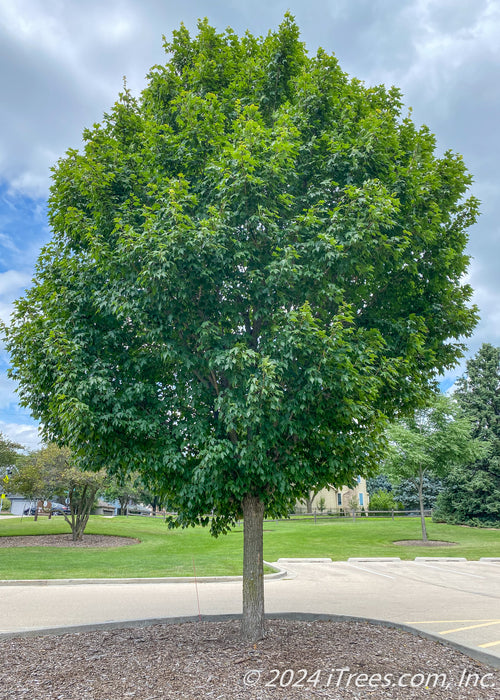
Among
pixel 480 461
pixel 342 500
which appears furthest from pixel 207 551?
pixel 342 500

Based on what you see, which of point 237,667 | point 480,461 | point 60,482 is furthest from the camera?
point 480,461

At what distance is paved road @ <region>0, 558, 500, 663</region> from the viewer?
780 cm

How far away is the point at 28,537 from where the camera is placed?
863 inches

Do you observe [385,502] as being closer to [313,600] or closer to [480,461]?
[480,461]

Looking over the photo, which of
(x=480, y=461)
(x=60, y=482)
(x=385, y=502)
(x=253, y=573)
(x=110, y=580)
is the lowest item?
(x=110, y=580)

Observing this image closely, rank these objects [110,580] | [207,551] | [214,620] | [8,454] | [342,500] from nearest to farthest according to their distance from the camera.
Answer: [214,620]
[110,580]
[207,551]
[8,454]
[342,500]

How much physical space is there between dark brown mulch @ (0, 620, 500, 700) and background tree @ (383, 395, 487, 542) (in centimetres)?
1607

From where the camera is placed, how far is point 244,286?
5.65m

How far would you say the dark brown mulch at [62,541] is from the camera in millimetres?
19906

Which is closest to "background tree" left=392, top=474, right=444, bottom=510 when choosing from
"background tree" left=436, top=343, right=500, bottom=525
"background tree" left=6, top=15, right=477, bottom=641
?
"background tree" left=436, top=343, right=500, bottom=525

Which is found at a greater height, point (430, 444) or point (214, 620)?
point (430, 444)

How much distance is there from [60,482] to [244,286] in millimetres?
18748

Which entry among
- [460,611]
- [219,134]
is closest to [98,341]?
[219,134]

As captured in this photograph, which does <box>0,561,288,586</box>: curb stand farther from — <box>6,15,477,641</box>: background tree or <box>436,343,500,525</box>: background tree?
<box>436,343,500,525</box>: background tree
